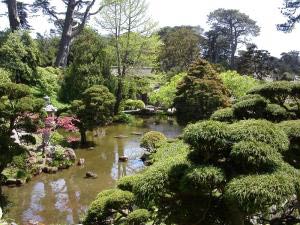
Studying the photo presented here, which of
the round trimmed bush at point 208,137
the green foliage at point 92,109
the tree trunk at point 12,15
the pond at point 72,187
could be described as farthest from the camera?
the tree trunk at point 12,15

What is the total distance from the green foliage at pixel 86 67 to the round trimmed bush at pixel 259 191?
69.9ft

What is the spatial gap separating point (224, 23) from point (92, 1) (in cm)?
2746

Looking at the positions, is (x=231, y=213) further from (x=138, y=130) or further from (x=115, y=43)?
(x=115, y=43)

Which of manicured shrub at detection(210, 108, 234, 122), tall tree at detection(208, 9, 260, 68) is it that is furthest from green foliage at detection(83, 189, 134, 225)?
tall tree at detection(208, 9, 260, 68)

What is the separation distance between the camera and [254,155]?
473cm

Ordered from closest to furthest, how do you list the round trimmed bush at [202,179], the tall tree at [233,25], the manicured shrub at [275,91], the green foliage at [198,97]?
the round trimmed bush at [202,179] → the manicured shrub at [275,91] → the green foliage at [198,97] → the tall tree at [233,25]

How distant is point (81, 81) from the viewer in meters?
25.3

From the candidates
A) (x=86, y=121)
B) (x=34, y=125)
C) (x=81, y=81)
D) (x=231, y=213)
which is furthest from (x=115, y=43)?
(x=231, y=213)

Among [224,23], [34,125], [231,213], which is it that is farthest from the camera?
[224,23]

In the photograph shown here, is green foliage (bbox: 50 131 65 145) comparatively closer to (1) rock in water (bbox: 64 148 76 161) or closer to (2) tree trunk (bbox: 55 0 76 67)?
(1) rock in water (bbox: 64 148 76 161)

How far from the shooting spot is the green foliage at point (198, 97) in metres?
18.6

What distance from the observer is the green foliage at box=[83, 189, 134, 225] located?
7.71 meters

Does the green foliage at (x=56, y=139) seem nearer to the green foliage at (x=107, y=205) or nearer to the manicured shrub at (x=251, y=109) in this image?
the green foliage at (x=107, y=205)

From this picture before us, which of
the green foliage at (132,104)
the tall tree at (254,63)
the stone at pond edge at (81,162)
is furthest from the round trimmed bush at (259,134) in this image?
the tall tree at (254,63)
